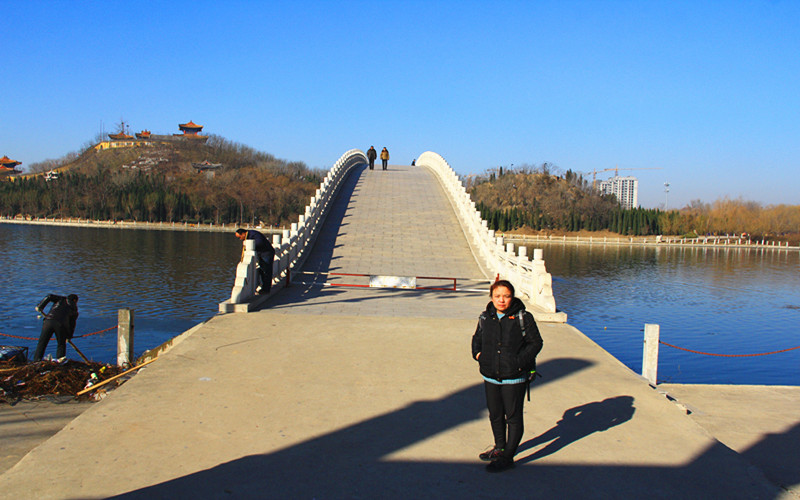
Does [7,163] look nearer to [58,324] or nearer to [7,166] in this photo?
[7,166]

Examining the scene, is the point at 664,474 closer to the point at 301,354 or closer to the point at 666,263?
the point at 301,354

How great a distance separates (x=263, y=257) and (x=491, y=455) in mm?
8150

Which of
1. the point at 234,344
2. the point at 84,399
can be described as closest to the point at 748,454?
the point at 234,344

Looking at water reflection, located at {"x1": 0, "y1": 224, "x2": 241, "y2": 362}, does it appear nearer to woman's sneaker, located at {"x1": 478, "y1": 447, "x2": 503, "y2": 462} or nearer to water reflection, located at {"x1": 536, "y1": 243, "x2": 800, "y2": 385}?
woman's sneaker, located at {"x1": 478, "y1": 447, "x2": 503, "y2": 462}

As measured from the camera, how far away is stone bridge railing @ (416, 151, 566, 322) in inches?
433

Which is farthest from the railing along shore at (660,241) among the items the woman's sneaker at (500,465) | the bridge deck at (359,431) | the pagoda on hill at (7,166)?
the pagoda on hill at (7,166)

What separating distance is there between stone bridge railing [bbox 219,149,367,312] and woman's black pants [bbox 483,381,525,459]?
6531 mm

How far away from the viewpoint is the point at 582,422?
547 cm

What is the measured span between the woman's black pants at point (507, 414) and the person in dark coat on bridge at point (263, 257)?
7898 millimetres

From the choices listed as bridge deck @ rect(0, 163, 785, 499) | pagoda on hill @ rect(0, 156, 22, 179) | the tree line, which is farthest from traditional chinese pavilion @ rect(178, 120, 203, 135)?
bridge deck @ rect(0, 163, 785, 499)

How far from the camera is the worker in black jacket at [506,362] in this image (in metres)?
4.38

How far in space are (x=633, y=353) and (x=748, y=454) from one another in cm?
971

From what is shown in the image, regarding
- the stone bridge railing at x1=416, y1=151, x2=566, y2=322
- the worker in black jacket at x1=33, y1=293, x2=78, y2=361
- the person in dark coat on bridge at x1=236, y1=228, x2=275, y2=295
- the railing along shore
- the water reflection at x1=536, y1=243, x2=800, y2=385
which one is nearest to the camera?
the worker in black jacket at x1=33, y1=293, x2=78, y2=361

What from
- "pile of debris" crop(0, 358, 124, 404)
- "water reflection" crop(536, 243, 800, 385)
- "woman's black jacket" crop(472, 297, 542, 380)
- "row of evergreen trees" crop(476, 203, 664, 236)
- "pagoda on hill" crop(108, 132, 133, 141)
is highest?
"pagoda on hill" crop(108, 132, 133, 141)
